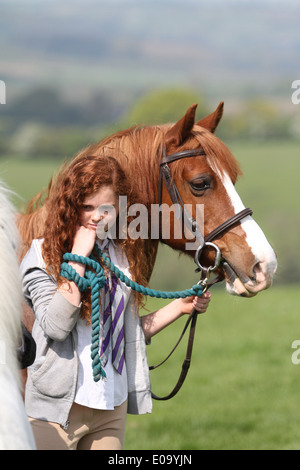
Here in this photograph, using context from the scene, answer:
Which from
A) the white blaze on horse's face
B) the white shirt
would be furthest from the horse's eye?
the white shirt

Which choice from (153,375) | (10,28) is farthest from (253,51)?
(153,375)

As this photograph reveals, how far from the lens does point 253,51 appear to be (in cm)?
8819

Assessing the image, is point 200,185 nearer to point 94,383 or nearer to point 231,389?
point 94,383

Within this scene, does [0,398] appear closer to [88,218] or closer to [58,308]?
[58,308]

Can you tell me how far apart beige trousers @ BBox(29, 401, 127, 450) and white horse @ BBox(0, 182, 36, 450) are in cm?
54

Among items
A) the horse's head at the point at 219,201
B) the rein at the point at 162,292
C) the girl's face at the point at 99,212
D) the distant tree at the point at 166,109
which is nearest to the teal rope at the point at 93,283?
the rein at the point at 162,292

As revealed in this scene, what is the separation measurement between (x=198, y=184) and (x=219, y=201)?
0.42ft

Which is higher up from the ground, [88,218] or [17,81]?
[88,218]

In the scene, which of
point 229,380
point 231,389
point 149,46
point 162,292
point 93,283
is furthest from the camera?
point 149,46

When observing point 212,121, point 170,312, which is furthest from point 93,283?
point 212,121

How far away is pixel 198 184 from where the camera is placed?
2.71 metres

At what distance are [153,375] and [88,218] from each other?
6645 millimetres

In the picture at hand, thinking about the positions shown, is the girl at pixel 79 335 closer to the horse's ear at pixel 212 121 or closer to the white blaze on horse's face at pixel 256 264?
the white blaze on horse's face at pixel 256 264

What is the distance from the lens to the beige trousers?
2.21 metres
